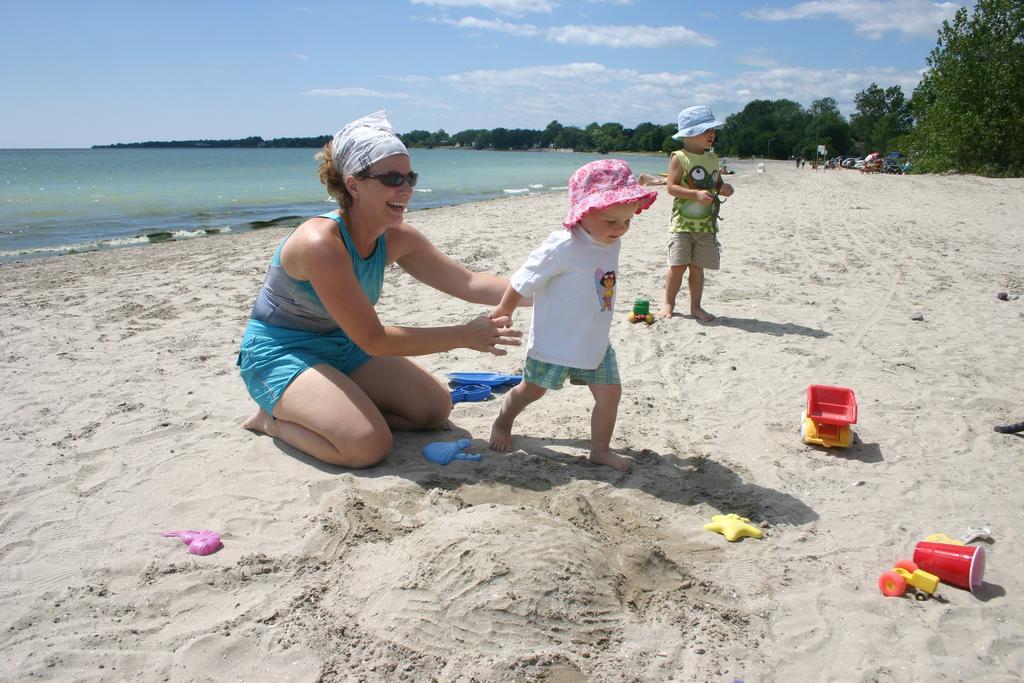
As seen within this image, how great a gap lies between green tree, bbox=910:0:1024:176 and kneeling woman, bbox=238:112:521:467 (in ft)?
94.5

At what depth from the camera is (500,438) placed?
4.05m

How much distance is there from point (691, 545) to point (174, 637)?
2019mm

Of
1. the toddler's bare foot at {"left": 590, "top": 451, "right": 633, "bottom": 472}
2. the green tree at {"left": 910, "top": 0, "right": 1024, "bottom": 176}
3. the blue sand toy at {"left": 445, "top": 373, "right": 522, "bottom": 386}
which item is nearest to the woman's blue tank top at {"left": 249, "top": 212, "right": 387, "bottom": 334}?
the blue sand toy at {"left": 445, "top": 373, "right": 522, "bottom": 386}

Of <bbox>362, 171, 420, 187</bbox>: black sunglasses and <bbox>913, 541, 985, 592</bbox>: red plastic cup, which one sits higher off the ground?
<bbox>362, 171, 420, 187</bbox>: black sunglasses

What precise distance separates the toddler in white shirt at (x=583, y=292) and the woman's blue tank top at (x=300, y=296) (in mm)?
785

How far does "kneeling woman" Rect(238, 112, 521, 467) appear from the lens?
3.66 m

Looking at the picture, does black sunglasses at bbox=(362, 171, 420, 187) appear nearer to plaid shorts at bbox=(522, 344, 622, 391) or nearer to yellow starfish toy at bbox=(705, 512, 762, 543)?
plaid shorts at bbox=(522, 344, 622, 391)

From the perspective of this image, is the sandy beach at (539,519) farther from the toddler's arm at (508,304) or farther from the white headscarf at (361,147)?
the white headscarf at (361,147)

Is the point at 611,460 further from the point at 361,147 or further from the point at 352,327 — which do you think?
the point at 361,147

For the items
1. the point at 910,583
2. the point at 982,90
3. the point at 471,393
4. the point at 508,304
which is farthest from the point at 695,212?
the point at 982,90

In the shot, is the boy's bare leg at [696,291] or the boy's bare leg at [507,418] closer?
the boy's bare leg at [507,418]

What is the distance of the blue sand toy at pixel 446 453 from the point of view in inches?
154

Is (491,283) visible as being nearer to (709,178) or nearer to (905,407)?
(905,407)

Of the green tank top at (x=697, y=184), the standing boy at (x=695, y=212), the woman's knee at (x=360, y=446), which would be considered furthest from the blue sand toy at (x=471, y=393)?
the green tank top at (x=697, y=184)
